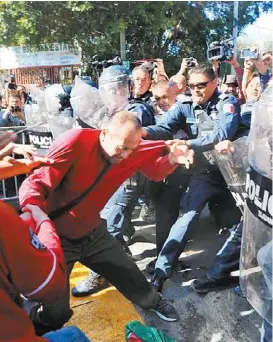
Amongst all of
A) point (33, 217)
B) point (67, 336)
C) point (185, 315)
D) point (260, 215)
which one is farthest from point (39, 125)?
point (260, 215)

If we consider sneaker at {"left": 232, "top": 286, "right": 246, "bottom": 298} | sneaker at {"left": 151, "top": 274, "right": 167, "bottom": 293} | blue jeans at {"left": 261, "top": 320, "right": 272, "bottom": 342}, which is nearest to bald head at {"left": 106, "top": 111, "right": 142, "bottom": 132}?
blue jeans at {"left": 261, "top": 320, "right": 272, "bottom": 342}

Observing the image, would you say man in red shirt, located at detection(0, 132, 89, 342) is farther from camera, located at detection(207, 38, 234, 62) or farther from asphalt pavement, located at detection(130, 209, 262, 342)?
camera, located at detection(207, 38, 234, 62)

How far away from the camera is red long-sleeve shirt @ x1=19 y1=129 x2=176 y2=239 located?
2.21 m

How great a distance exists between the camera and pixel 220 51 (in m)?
3.99

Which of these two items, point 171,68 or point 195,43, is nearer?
point 171,68

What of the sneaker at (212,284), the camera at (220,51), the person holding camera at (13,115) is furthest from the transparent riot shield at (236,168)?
the person holding camera at (13,115)

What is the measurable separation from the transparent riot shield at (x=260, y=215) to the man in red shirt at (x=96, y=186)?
82cm

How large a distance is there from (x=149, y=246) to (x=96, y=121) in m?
1.30

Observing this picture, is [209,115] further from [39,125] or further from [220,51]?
[39,125]

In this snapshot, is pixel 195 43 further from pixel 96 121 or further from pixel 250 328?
pixel 250 328

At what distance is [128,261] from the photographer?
8.32ft

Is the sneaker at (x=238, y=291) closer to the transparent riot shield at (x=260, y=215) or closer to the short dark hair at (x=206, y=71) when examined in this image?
the transparent riot shield at (x=260, y=215)

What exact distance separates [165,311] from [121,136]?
1.29 m

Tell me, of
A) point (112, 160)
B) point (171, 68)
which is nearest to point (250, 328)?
point (112, 160)
